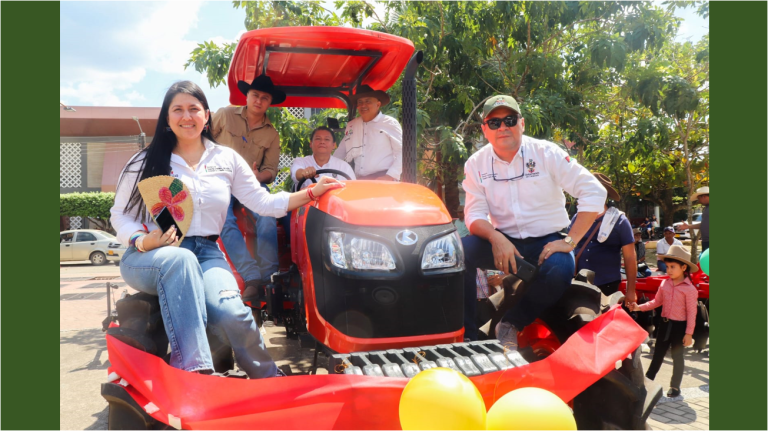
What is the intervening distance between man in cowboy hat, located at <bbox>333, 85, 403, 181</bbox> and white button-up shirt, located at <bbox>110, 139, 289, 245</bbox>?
4.72 ft

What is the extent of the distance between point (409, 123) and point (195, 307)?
5.71 feet

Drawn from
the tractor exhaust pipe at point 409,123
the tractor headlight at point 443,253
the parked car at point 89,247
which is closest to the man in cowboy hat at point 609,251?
the tractor exhaust pipe at point 409,123

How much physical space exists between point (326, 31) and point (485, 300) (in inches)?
77.9

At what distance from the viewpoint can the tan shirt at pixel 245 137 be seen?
4586mm

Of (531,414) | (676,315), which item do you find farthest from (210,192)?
(676,315)

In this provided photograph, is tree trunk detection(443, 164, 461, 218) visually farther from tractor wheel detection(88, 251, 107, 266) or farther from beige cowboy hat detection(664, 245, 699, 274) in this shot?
tractor wheel detection(88, 251, 107, 266)

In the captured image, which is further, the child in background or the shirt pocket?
the child in background

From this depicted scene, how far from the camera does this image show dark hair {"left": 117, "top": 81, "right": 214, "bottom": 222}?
2811mm

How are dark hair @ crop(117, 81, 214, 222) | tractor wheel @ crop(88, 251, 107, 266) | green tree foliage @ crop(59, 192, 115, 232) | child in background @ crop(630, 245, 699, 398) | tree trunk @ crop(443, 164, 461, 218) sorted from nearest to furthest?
dark hair @ crop(117, 81, 214, 222) → child in background @ crop(630, 245, 699, 398) → tree trunk @ crop(443, 164, 461, 218) → tractor wheel @ crop(88, 251, 107, 266) → green tree foliage @ crop(59, 192, 115, 232)

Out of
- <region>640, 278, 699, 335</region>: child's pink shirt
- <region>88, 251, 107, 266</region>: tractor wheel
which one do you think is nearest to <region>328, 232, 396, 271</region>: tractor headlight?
<region>640, 278, 699, 335</region>: child's pink shirt

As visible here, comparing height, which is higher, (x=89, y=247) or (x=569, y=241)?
(x=569, y=241)

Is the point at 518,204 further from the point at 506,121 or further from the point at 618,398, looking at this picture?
the point at 618,398

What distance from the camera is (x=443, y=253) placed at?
8.75ft

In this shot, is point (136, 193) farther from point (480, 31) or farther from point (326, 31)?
point (480, 31)
